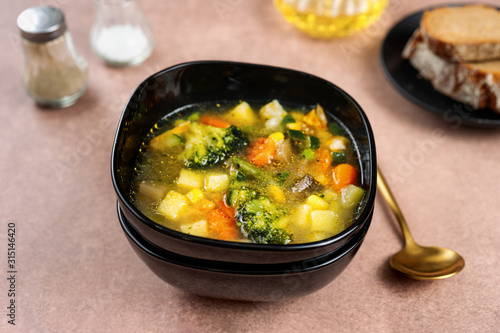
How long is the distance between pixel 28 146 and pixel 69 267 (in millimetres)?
727

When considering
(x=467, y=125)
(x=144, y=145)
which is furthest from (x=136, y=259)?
(x=467, y=125)

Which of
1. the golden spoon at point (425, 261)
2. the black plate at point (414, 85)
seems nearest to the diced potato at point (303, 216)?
the golden spoon at point (425, 261)

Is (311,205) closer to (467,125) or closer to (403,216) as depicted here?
(403,216)

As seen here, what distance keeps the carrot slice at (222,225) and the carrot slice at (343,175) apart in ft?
1.28

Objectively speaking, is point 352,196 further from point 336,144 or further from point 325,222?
point 336,144

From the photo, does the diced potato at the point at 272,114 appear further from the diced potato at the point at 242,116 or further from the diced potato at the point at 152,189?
the diced potato at the point at 152,189

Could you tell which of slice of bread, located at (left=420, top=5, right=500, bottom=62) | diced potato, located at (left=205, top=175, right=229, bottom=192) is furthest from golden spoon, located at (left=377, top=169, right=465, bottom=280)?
slice of bread, located at (left=420, top=5, right=500, bottom=62)

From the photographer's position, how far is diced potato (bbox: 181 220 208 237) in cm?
164

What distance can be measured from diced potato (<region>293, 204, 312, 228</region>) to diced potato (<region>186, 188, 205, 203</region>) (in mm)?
316

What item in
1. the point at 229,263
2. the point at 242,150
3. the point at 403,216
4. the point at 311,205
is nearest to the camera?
the point at 229,263

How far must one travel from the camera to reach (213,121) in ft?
6.84

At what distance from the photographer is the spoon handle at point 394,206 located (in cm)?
204

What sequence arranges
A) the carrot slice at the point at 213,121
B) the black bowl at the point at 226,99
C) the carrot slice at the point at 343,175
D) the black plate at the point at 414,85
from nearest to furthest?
the black bowl at the point at 226,99, the carrot slice at the point at 343,175, the carrot slice at the point at 213,121, the black plate at the point at 414,85

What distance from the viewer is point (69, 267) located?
1954 mm
